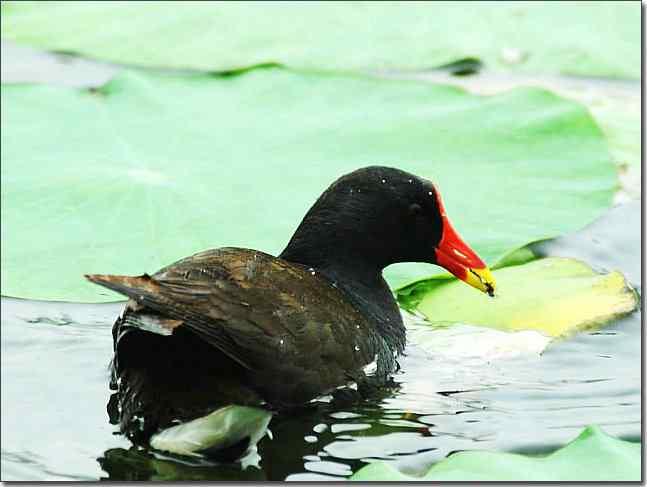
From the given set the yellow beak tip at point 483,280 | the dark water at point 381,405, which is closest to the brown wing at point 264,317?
the dark water at point 381,405

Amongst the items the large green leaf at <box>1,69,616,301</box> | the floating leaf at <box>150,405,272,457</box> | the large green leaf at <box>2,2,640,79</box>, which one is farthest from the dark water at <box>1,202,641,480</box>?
the large green leaf at <box>2,2,640,79</box>

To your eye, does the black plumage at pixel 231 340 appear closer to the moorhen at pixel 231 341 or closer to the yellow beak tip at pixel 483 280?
the moorhen at pixel 231 341

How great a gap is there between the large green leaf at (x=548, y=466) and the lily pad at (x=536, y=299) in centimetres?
113

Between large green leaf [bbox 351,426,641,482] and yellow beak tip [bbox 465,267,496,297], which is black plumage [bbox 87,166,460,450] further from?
large green leaf [bbox 351,426,641,482]

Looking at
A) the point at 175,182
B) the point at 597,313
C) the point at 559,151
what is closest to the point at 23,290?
the point at 175,182

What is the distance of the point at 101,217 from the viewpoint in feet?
16.6

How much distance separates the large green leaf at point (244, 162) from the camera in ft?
16.4

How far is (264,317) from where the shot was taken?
4066 mm

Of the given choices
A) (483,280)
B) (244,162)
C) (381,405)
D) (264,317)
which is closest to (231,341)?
(264,317)

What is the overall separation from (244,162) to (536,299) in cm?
124

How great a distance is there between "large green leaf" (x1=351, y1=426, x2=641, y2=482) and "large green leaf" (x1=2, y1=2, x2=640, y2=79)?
3.13 m

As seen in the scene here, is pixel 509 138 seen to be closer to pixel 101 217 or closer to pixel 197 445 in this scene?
pixel 101 217

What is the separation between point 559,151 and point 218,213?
142cm

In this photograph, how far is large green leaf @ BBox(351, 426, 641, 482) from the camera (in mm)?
3531
